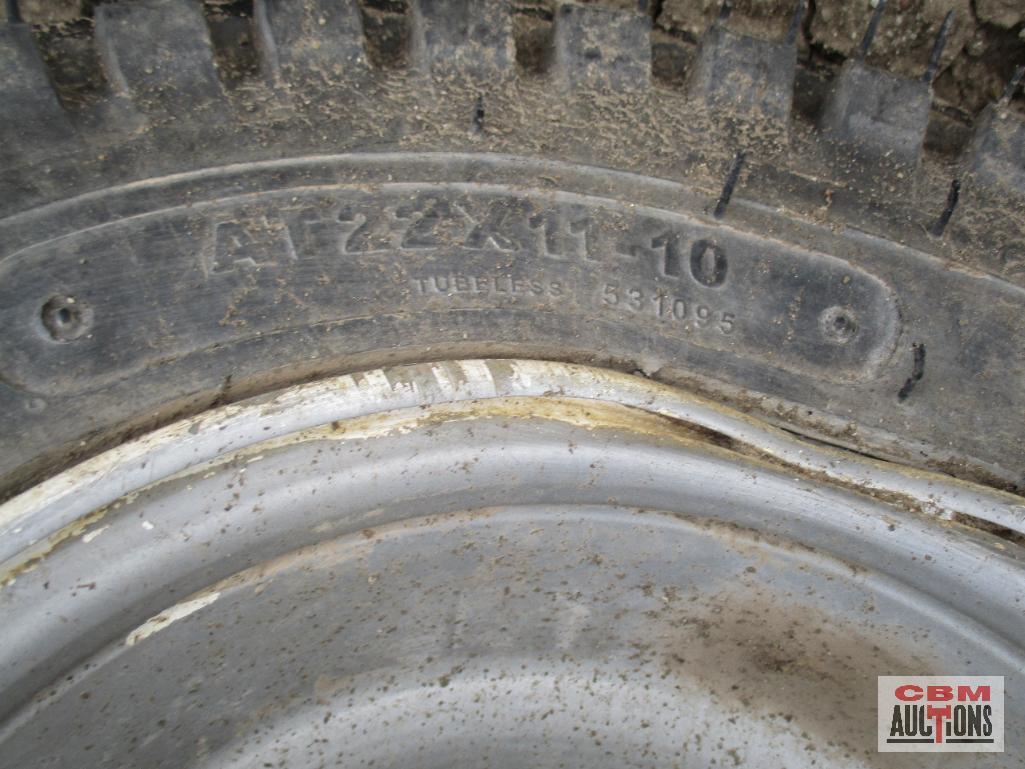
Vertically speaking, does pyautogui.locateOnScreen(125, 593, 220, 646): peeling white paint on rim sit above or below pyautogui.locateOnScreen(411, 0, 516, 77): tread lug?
below

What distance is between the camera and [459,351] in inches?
→ 44.9

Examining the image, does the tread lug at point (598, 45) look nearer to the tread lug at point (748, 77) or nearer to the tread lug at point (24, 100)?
the tread lug at point (748, 77)

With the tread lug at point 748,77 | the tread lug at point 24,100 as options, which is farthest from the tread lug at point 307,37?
the tread lug at point 748,77

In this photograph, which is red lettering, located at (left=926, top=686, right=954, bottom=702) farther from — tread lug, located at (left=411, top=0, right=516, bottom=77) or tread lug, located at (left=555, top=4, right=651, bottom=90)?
tread lug, located at (left=411, top=0, right=516, bottom=77)

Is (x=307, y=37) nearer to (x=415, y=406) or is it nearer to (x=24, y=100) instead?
(x=24, y=100)

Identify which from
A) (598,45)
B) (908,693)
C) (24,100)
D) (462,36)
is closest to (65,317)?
(24,100)

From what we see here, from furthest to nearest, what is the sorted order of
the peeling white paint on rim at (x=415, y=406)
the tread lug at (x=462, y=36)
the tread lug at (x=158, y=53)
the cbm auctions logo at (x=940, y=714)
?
the cbm auctions logo at (x=940, y=714) < the tread lug at (x=462, y=36) < the tread lug at (x=158, y=53) < the peeling white paint on rim at (x=415, y=406)

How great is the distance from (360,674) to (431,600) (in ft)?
0.67

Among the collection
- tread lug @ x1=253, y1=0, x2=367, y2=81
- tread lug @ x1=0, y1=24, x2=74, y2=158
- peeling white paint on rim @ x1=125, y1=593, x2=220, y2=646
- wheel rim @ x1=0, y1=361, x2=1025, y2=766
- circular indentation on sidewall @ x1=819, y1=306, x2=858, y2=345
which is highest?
tread lug @ x1=253, y1=0, x2=367, y2=81

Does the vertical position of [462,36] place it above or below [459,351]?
above

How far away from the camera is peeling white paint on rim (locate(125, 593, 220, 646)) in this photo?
1.07 meters

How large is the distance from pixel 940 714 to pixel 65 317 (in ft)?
4.94

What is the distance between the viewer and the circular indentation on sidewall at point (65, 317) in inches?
38.8

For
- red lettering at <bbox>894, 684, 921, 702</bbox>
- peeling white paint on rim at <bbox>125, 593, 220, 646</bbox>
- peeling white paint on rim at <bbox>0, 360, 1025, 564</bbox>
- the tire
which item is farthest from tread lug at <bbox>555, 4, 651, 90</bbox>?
red lettering at <bbox>894, 684, 921, 702</bbox>
